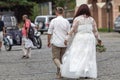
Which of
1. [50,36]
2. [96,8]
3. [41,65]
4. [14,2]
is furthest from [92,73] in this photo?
[14,2]

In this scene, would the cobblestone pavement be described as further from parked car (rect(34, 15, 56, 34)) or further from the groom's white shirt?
parked car (rect(34, 15, 56, 34))

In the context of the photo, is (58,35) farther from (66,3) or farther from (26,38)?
(66,3)

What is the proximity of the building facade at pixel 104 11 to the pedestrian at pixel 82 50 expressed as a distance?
→ 45.8 m

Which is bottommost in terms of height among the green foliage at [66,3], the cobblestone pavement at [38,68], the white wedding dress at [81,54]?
the green foliage at [66,3]

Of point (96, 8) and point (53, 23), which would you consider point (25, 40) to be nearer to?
point (53, 23)

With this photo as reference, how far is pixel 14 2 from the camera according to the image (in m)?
80.4

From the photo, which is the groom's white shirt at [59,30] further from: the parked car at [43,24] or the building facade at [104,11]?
the building facade at [104,11]

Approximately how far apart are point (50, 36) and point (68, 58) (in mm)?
969

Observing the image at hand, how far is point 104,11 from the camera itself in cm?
6700

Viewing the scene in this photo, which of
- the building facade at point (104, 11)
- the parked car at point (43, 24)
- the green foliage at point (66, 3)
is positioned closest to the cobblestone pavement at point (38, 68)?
the parked car at point (43, 24)

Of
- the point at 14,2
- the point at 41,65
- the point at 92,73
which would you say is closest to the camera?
the point at 92,73

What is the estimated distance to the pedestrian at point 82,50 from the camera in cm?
1330

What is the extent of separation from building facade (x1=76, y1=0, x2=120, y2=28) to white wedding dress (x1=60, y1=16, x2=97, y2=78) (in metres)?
45.8

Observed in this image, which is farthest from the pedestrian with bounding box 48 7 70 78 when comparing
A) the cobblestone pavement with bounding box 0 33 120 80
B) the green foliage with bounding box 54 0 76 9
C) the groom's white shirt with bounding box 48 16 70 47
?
the green foliage with bounding box 54 0 76 9
